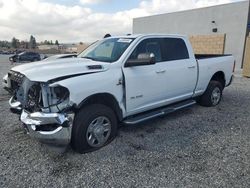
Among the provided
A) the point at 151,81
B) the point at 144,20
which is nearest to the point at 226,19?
the point at 144,20

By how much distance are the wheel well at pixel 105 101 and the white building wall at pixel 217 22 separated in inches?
721

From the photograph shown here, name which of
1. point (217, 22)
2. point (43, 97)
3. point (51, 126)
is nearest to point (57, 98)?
point (43, 97)

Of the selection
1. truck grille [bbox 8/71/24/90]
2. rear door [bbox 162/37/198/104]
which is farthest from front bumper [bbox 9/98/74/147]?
A: rear door [bbox 162/37/198/104]

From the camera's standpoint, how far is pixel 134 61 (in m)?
4.06

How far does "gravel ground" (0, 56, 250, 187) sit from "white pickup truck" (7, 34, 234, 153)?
1.18 feet

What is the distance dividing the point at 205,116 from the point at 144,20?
2322 centimetres

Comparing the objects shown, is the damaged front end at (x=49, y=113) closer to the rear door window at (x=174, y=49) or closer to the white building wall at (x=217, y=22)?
the rear door window at (x=174, y=49)

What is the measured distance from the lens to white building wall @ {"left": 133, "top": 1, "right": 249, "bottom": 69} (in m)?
19.3

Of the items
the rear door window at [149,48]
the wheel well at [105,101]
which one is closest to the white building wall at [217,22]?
the rear door window at [149,48]

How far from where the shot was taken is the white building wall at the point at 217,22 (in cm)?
1927

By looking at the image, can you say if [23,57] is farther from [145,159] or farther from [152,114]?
[145,159]

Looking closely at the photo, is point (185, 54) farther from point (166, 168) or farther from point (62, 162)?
point (62, 162)

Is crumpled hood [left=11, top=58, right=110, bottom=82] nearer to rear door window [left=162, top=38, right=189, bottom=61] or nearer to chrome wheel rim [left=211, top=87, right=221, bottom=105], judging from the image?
rear door window [left=162, top=38, right=189, bottom=61]

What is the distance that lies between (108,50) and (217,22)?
1896 centimetres
